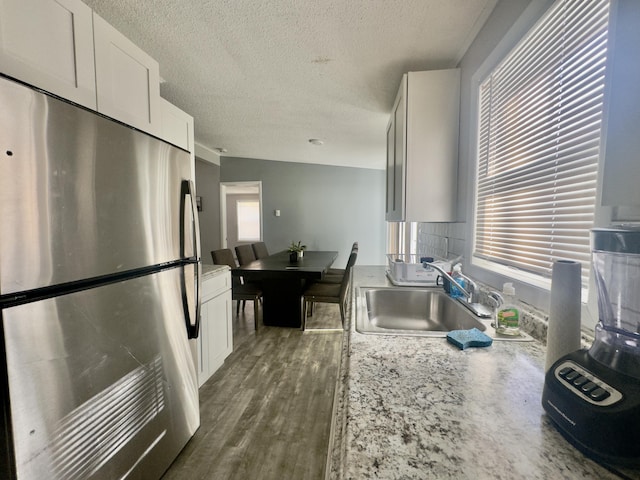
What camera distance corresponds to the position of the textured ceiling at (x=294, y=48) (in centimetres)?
141

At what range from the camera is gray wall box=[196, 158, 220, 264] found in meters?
5.20

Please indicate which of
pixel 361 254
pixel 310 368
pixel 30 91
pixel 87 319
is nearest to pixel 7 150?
pixel 30 91

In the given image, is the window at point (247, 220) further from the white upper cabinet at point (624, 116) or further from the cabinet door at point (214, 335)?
the white upper cabinet at point (624, 116)

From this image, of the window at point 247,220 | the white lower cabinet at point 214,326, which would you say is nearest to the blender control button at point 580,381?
the white lower cabinet at point 214,326

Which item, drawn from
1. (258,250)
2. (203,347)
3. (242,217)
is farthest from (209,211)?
(203,347)

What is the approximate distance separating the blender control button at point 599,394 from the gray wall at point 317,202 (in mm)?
4993

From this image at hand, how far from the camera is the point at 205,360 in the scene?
2.07m

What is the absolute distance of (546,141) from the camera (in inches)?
39.9

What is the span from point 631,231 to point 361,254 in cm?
512

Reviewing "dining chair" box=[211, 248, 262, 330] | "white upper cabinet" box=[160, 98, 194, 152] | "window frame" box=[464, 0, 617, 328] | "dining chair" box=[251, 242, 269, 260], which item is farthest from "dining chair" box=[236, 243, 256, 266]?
"window frame" box=[464, 0, 617, 328]

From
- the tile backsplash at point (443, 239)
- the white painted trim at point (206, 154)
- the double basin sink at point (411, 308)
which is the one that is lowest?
the double basin sink at point (411, 308)

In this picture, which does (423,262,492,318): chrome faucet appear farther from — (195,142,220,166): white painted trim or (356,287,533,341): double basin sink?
(195,142,220,166): white painted trim

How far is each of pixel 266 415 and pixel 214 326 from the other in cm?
78

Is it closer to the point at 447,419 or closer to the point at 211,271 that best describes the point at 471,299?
the point at 447,419
